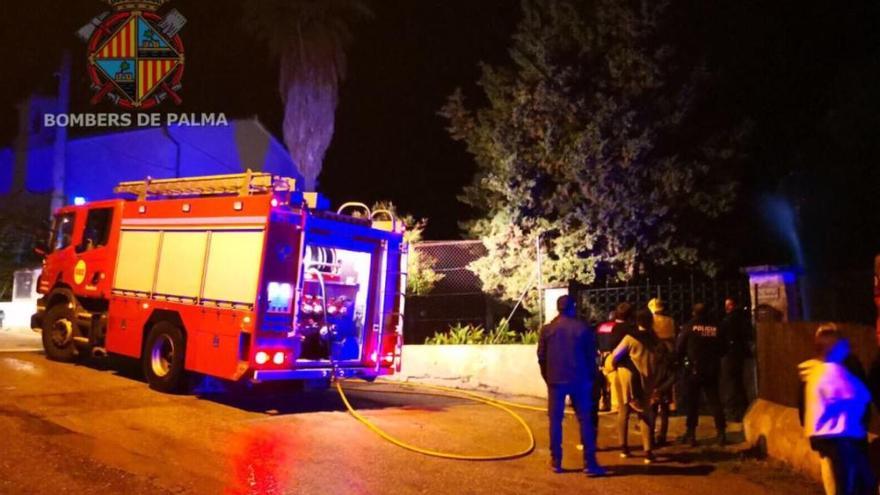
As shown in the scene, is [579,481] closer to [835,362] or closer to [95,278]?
[835,362]

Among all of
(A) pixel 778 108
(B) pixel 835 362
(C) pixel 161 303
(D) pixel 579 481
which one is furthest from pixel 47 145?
(B) pixel 835 362

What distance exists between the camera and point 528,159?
1369 centimetres

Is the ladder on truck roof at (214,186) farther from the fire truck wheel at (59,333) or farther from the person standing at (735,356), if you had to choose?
the person standing at (735,356)

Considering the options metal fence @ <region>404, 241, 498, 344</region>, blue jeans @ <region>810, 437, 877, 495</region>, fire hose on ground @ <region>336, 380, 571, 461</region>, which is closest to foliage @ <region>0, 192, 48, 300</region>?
metal fence @ <region>404, 241, 498, 344</region>

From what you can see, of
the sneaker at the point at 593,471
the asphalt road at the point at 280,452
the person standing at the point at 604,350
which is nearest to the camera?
the asphalt road at the point at 280,452

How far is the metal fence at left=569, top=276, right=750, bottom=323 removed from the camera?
9.92 m

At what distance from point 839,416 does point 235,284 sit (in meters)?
6.92

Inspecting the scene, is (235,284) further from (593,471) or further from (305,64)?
(305,64)

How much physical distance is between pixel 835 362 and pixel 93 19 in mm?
23971

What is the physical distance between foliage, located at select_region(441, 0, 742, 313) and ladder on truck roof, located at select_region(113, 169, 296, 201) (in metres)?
5.47

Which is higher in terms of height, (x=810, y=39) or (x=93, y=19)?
(x=93, y=19)

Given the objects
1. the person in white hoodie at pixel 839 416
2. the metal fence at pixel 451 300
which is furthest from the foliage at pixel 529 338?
the person in white hoodie at pixel 839 416

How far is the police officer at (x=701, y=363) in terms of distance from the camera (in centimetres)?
805

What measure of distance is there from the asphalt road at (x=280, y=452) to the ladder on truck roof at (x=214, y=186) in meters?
2.86
